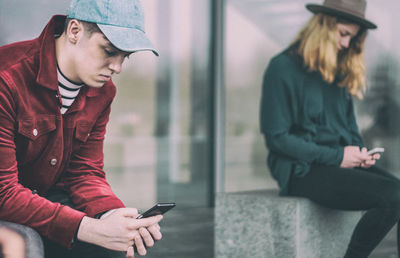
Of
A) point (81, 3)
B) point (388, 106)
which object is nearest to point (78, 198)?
point (81, 3)

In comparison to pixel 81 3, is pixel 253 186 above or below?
below

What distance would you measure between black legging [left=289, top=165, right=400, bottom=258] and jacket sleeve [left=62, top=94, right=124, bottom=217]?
4.76ft

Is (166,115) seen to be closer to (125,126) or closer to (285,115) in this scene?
(125,126)

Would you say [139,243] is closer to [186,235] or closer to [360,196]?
[360,196]

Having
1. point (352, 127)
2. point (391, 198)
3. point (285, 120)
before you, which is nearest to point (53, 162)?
point (285, 120)

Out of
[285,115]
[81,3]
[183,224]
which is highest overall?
[81,3]

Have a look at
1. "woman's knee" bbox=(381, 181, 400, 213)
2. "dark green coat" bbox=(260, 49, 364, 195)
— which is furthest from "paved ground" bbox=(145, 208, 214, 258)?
"woman's knee" bbox=(381, 181, 400, 213)

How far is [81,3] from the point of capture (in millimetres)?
1833

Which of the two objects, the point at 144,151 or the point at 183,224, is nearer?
the point at 183,224

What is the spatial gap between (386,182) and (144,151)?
129 inches

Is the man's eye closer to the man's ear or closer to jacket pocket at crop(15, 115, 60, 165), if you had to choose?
the man's ear

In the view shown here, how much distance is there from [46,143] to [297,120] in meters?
1.86

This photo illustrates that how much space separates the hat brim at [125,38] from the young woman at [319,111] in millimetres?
1636

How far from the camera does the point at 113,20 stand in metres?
1.82
